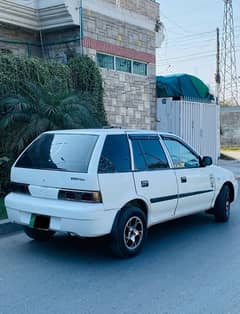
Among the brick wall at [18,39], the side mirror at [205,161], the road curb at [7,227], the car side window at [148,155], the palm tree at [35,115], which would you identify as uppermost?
the brick wall at [18,39]

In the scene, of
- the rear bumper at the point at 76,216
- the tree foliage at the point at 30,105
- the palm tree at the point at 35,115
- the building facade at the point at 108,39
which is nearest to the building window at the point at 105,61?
the building facade at the point at 108,39

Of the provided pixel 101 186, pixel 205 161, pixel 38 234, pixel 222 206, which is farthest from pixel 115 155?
pixel 222 206

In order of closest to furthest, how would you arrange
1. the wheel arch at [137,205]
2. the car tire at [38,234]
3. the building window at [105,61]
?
the wheel arch at [137,205], the car tire at [38,234], the building window at [105,61]

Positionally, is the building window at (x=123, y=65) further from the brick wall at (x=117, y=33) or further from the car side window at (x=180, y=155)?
the car side window at (x=180, y=155)

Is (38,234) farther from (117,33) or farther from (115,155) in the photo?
(117,33)

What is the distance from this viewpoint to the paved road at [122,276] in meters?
4.13

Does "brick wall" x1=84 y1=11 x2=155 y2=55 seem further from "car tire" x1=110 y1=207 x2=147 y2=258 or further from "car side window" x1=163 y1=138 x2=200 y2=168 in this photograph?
"car tire" x1=110 y1=207 x2=147 y2=258

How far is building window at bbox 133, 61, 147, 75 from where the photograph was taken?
1555 cm

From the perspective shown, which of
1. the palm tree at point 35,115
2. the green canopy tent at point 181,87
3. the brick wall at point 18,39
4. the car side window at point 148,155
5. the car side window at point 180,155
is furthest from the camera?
the green canopy tent at point 181,87

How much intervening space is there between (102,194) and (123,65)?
1047cm

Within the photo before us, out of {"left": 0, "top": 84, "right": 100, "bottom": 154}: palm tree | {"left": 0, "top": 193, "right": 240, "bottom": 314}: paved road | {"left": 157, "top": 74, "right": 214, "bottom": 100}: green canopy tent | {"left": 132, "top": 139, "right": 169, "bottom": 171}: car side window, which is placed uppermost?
{"left": 157, "top": 74, "right": 214, "bottom": 100}: green canopy tent

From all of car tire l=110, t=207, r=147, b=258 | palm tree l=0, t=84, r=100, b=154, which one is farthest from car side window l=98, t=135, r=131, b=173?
palm tree l=0, t=84, r=100, b=154

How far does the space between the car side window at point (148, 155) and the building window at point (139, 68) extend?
31.5ft

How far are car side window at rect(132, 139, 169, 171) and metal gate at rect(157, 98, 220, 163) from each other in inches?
405
